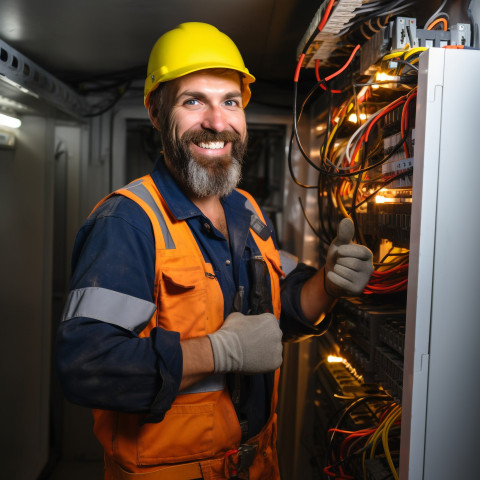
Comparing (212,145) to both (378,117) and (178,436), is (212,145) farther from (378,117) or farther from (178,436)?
(178,436)

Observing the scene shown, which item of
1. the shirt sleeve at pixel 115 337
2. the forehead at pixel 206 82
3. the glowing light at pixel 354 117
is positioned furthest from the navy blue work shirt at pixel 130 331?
the glowing light at pixel 354 117

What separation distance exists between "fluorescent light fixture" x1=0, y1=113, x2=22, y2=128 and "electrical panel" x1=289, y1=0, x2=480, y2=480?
4.65 ft

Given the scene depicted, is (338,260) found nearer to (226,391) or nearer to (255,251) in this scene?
(255,251)

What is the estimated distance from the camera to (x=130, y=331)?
1.07m

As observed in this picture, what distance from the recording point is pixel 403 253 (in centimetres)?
143

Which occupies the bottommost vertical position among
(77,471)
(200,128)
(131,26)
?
(77,471)

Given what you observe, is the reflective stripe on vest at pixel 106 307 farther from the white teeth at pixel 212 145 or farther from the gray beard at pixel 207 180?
the white teeth at pixel 212 145

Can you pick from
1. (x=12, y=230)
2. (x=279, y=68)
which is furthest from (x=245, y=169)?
(x=12, y=230)

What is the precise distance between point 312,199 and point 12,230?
5.15ft

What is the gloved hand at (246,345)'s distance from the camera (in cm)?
112

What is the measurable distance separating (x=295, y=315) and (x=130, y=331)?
0.70 meters

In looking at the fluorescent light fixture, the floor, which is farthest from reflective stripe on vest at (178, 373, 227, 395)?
the floor

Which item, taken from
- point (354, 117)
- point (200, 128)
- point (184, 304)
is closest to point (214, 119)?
point (200, 128)

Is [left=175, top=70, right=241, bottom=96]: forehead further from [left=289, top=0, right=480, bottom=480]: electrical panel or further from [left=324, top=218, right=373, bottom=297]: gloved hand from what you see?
[left=324, top=218, right=373, bottom=297]: gloved hand
